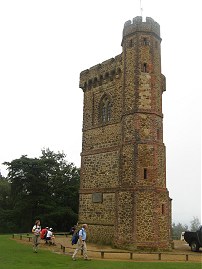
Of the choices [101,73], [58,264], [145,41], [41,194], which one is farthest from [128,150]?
[41,194]

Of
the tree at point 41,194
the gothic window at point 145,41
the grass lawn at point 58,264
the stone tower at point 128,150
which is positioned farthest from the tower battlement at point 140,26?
the tree at point 41,194

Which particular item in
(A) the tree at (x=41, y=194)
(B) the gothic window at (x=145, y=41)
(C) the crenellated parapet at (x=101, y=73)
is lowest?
(A) the tree at (x=41, y=194)

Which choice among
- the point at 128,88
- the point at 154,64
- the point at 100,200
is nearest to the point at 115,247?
the point at 100,200

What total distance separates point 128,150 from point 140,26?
8.99 m

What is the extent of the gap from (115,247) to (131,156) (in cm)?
580

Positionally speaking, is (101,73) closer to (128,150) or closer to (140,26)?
(140,26)

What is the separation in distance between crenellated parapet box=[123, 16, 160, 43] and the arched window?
5.23 m

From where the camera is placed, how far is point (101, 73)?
90.4ft

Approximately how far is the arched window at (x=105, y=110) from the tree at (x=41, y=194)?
14.9m

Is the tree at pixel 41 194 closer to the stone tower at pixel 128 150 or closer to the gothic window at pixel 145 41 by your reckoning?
the stone tower at pixel 128 150

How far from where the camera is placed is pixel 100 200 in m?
24.4

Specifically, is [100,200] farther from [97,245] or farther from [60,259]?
[60,259]

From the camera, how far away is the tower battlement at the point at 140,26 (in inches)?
948

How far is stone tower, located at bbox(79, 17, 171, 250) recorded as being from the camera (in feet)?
68.7
